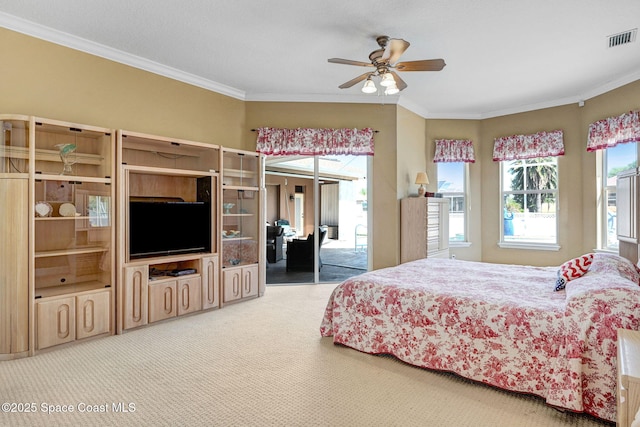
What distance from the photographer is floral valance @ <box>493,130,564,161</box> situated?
17.1 ft

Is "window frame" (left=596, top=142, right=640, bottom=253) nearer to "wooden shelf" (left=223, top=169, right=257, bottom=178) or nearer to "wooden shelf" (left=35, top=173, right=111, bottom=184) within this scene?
"wooden shelf" (left=223, top=169, right=257, bottom=178)

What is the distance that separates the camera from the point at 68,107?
3480mm

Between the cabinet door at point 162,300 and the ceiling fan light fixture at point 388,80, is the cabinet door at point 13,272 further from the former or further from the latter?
the ceiling fan light fixture at point 388,80

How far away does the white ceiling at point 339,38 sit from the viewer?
9.46ft

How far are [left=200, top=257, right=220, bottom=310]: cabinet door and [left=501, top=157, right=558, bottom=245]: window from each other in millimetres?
4689

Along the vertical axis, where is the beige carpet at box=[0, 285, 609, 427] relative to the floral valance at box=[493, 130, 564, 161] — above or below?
below

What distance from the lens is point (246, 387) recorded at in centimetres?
241

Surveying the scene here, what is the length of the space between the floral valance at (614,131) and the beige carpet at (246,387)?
12.5 ft

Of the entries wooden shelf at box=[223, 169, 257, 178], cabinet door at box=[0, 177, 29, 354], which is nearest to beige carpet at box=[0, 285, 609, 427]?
cabinet door at box=[0, 177, 29, 354]

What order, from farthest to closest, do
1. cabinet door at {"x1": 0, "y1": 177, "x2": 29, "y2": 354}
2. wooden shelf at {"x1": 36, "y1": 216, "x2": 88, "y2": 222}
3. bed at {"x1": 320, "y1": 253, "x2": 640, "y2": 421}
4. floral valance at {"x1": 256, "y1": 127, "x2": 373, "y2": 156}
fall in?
floral valance at {"x1": 256, "y1": 127, "x2": 373, "y2": 156} < wooden shelf at {"x1": 36, "y1": 216, "x2": 88, "y2": 222} < cabinet door at {"x1": 0, "y1": 177, "x2": 29, "y2": 354} < bed at {"x1": 320, "y1": 253, "x2": 640, "y2": 421}

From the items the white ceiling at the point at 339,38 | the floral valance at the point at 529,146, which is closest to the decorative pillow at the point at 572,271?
the white ceiling at the point at 339,38

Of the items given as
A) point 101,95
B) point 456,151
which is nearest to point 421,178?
point 456,151

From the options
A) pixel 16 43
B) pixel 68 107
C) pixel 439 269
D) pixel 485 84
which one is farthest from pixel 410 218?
pixel 16 43

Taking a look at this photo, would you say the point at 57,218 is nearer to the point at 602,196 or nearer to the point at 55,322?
the point at 55,322
